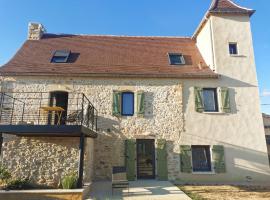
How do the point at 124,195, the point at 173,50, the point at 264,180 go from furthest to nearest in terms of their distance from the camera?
the point at 173,50, the point at 264,180, the point at 124,195

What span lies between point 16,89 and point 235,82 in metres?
11.3

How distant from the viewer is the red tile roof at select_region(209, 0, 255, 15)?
1324 cm

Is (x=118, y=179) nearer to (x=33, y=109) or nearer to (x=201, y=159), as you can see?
(x=201, y=159)

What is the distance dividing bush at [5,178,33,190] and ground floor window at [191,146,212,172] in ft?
24.1

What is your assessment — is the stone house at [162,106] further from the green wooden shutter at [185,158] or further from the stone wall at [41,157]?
the stone wall at [41,157]

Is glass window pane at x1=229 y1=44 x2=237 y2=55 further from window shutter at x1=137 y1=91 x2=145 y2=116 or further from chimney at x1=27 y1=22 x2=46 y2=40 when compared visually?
chimney at x1=27 y1=22 x2=46 y2=40

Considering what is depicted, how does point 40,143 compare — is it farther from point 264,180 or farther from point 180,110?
point 264,180

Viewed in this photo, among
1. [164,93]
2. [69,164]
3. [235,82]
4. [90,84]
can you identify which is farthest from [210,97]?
[69,164]

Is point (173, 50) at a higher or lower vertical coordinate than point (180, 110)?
higher

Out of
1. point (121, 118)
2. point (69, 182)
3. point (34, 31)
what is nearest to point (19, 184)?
point (69, 182)

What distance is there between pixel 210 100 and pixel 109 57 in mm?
6129

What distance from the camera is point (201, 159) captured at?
11.5m

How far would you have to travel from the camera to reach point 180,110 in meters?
11.8

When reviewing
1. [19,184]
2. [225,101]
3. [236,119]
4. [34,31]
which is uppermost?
[34,31]
